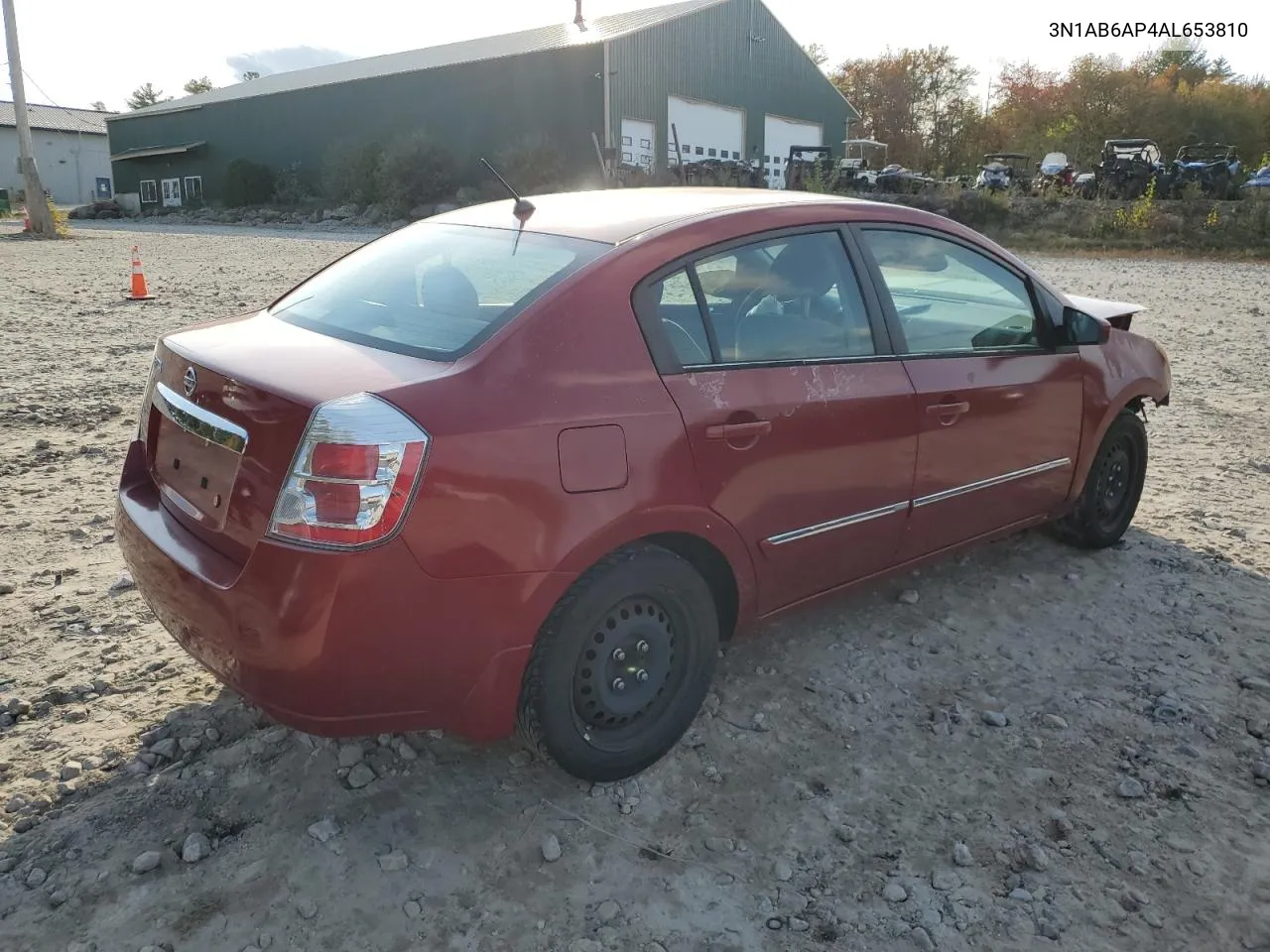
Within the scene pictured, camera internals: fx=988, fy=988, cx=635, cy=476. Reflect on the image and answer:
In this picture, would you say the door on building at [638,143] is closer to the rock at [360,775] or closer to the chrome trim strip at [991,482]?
the chrome trim strip at [991,482]

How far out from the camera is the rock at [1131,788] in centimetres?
286

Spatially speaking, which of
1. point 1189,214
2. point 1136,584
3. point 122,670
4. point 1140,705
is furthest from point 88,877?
point 1189,214

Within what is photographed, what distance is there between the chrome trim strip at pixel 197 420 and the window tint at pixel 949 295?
7.11 ft

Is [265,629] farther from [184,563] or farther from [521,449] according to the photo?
[521,449]

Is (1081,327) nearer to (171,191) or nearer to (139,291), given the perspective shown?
(139,291)

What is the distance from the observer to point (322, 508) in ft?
7.58

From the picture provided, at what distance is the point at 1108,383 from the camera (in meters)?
4.29

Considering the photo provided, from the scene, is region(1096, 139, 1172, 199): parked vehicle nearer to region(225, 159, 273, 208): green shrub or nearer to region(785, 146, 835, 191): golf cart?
region(785, 146, 835, 191): golf cart

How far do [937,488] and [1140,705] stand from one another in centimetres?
98

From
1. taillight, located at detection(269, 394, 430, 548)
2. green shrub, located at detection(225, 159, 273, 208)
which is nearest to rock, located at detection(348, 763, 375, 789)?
taillight, located at detection(269, 394, 430, 548)

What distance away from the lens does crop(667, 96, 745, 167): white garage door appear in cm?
3353

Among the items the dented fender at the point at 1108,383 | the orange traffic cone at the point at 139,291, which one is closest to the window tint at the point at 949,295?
the dented fender at the point at 1108,383

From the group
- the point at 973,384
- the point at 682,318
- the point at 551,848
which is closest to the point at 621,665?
the point at 551,848

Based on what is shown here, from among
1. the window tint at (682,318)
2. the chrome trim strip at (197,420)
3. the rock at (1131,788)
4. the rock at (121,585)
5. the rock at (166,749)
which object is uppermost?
the window tint at (682,318)
